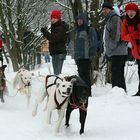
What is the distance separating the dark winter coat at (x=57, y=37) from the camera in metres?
8.41

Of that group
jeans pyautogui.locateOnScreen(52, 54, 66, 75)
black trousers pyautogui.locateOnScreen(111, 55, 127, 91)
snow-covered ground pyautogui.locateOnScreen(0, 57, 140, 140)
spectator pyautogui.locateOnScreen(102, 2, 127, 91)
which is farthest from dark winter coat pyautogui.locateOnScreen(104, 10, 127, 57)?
jeans pyautogui.locateOnScreen(52, 54, 66, 75)

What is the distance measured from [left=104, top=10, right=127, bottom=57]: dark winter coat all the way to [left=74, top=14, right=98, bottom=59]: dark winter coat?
0.97 ft

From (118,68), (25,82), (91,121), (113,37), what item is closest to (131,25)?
(113,37)

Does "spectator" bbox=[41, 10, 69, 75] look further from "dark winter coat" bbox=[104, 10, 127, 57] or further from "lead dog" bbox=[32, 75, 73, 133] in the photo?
"lead dog" bbox=[32, 75, 73, 133]

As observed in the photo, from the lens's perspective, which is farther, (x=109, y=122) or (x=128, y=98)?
(x=128, y=98)

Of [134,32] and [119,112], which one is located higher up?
[134,32]

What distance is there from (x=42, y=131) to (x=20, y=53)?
39.0 feet

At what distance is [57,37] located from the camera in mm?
8438

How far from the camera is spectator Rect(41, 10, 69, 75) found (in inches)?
331

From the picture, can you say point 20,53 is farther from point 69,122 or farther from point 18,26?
point 69,122

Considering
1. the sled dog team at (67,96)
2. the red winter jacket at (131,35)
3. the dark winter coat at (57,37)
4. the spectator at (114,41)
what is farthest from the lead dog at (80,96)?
the dark winter coat at (57,37)

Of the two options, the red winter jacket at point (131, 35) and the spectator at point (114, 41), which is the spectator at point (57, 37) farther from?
the red winter jacket at point (131, 35)

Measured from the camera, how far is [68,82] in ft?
18.0

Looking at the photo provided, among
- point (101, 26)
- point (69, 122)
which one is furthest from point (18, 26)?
point (69, 122)
